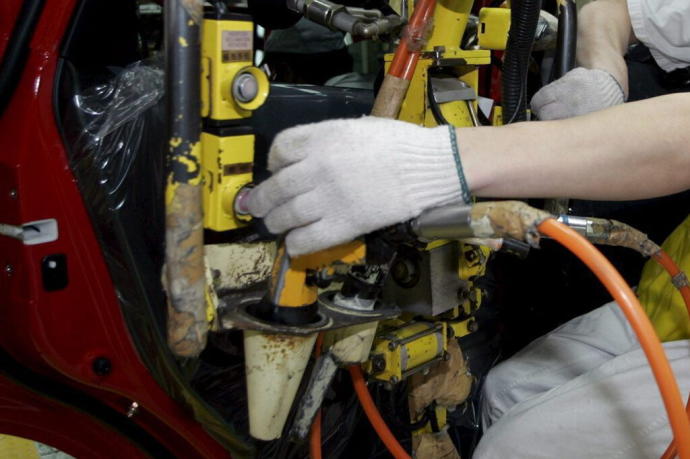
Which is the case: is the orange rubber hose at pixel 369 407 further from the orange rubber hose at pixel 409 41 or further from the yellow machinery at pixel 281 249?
the orange rubber hose at pixel 409 41

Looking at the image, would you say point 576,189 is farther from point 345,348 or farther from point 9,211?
point 9,211

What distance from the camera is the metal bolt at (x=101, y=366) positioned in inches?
45.6

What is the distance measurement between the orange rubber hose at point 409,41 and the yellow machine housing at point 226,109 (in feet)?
0.89

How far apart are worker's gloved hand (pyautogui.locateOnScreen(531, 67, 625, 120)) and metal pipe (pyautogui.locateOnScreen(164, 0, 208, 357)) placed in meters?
0.82

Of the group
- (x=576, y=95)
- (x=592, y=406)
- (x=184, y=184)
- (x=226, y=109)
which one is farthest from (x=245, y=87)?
(x=592, y=406)

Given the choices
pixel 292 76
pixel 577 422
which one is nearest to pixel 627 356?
pixel 577 422

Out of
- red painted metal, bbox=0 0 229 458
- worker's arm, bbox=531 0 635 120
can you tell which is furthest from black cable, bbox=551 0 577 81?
red painted metal, bbox=0 0 229 458

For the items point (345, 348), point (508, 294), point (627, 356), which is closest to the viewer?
point (345, 348)

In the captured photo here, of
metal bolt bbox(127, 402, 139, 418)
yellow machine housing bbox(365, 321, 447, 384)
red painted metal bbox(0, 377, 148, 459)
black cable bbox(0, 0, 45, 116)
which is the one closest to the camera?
black cable bbox(0, 0, 45, 116)

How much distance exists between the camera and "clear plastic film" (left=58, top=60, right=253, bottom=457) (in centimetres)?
110

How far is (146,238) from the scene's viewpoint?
1192 millimetres

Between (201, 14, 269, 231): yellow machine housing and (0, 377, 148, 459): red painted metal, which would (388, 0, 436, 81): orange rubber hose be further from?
(0, 377, 148, 459): red painted metal

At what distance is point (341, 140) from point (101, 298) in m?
0.60

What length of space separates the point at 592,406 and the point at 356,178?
29.6 inches
